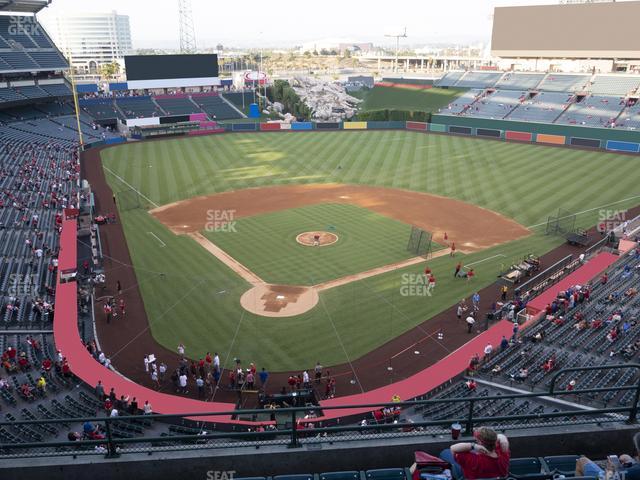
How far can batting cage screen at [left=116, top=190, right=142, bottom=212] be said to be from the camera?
4269 centimetres

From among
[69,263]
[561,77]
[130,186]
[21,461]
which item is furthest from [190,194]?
[561,77]

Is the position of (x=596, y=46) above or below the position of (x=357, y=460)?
above

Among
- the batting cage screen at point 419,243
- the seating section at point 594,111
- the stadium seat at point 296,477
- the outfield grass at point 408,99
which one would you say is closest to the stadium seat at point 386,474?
the stadium seat at point 296,477

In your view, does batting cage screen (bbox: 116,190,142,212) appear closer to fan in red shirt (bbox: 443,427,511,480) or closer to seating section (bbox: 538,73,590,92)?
fan in red shirt (bbox: 443,427,511,480)

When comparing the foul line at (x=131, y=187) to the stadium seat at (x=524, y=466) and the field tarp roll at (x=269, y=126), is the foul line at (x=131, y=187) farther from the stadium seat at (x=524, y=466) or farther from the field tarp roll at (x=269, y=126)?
the stadium seat at (x=524, y=466)

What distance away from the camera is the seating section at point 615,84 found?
7303 cm

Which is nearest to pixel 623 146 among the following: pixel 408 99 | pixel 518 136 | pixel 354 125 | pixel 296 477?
pixel 518 136

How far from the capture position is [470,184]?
48.6 m

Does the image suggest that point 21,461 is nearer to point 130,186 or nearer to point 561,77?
point 130,186

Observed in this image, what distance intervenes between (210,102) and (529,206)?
6599 centimetres

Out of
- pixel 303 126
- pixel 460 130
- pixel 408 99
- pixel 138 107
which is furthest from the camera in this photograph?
pixel 408 99

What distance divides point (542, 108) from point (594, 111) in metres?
6.98

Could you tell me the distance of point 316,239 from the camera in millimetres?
34500

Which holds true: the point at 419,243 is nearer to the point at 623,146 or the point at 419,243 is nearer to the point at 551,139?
the point at 623,146
